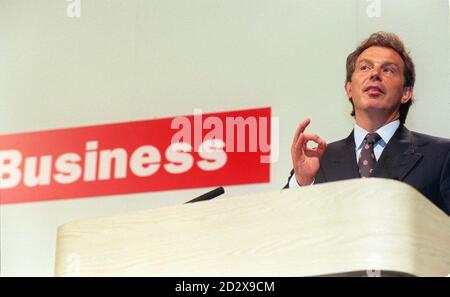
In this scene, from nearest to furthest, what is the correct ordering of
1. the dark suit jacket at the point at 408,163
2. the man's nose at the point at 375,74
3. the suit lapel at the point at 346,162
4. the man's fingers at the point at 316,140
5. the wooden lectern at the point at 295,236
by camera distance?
the wooden lectern at the point at 295,236, the man's fingers at the point at 316,140, the dark suit jacket at the point at 408,163, the suit lapel at the point at 346,162, the man's nose at the point at 375,74

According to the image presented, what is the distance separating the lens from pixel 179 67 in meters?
3.62

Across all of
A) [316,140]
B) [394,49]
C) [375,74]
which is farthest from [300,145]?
[394,49]

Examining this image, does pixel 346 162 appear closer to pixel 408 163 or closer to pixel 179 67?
pixel 408 163

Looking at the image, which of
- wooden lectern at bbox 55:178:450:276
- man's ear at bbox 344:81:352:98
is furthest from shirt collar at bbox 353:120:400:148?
wooden lectern at bbox 55:178:450:276

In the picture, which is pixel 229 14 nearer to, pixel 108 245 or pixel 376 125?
pixel 376 125

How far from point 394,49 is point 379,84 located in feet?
Answer: 0.51

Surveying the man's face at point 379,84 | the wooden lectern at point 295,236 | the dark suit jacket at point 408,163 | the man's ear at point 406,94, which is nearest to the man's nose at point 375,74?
the man's face at point 379,84

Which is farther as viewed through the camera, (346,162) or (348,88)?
(348,88)

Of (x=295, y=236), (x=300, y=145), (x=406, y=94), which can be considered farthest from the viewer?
(x=406, y=94)

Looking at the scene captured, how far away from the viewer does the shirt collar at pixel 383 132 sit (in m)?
3.18

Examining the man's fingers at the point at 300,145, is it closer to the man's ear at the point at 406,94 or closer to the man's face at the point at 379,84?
the man's face at the point at 379,84

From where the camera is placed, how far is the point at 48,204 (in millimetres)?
3625

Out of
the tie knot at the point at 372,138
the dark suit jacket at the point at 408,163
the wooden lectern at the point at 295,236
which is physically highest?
the tie knot at the point at 372,138
